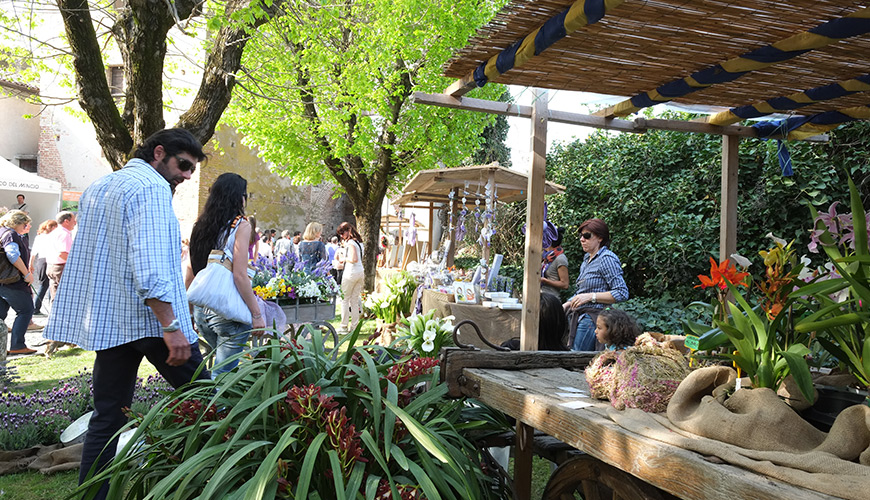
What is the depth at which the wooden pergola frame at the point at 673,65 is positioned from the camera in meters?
2.54

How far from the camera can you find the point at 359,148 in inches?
474

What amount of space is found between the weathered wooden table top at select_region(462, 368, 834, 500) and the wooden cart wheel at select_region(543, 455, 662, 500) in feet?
0.35

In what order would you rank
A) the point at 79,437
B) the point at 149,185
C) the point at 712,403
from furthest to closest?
1. the point at 79,437
2. the point at 149,185
3. the point at 712,403

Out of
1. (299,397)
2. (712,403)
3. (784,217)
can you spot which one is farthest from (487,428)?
(784,217)

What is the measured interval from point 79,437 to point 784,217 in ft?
23.3

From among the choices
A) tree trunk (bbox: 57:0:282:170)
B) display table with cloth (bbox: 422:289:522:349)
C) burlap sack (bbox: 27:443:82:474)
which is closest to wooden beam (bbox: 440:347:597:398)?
burlap sack (bbox: 27:443:82:474)

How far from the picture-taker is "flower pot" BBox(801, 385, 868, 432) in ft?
5.15

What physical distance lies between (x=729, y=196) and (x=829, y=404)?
10.7 ft

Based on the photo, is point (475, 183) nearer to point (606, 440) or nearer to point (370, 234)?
point (370, 234)

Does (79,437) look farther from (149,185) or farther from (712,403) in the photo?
(712,403)

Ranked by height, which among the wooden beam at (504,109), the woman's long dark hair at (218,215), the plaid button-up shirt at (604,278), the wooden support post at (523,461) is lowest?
the wooden support post at (523,461)

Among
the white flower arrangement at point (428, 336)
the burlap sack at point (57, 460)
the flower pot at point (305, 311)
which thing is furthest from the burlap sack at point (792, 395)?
the flower pot at point (305, 311)

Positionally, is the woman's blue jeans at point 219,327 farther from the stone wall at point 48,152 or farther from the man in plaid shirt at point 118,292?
the stone wall at point 48,152

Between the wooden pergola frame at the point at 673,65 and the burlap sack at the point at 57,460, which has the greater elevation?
the wooden pergola frame at the point at 673,65
